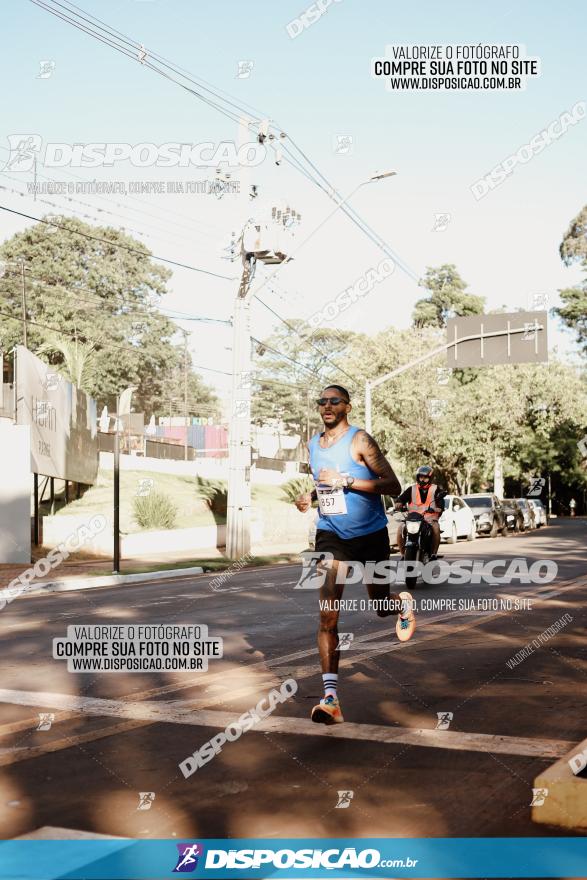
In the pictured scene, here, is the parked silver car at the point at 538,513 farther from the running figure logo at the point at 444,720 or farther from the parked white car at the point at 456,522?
the running figure logo at the point at 444,720

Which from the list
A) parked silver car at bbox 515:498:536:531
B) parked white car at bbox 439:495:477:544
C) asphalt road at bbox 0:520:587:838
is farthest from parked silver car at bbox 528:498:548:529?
asphalt road at bbox 0:520:587:838

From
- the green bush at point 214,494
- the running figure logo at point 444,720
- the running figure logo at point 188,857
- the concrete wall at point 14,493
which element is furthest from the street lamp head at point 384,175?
the running figure logo at point 188,857

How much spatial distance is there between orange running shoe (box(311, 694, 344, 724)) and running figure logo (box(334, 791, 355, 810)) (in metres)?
1.41

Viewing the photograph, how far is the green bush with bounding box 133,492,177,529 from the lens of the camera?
103 feet

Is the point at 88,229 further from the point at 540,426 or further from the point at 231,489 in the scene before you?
the point at 231,489

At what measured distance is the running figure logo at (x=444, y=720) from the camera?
20.6 feet

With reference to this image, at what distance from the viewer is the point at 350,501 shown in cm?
686

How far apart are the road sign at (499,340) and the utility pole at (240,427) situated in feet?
26.2

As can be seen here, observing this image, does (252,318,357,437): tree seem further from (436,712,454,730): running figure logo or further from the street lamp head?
(436,712,454,730): running figure logo

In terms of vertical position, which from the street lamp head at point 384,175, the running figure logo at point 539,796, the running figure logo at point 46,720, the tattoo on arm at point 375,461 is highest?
the street lamp head at point 384,175

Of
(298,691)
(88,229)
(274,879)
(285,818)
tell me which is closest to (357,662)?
(298,691)

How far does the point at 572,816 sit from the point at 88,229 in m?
67.7

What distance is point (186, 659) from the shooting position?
905 centimetres

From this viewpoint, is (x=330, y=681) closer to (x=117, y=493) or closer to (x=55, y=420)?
(x=117, y=493)
